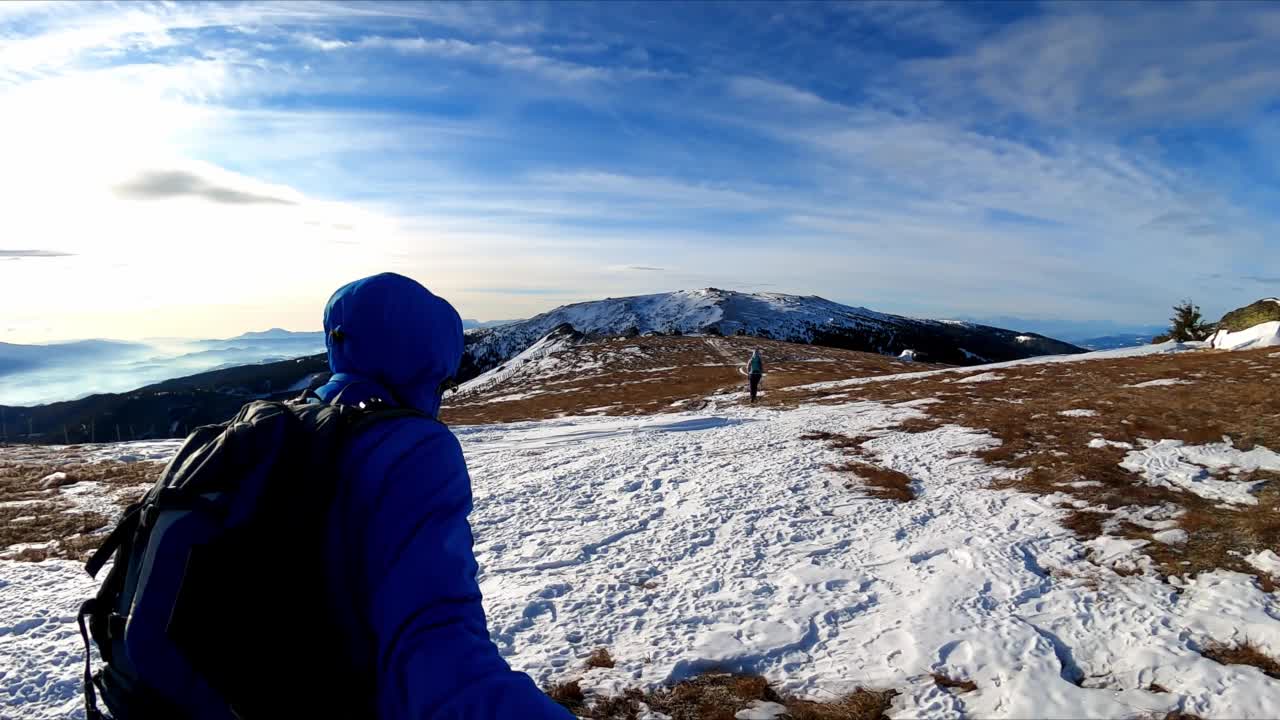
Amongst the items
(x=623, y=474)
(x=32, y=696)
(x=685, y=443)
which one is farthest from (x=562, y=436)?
(x=32, y=696)

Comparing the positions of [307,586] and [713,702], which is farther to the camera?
[713,702]

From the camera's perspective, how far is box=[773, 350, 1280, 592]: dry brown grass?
10.1 m

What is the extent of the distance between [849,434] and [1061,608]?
40.4ft

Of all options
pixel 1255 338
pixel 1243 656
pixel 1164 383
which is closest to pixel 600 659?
pixel 1243 656

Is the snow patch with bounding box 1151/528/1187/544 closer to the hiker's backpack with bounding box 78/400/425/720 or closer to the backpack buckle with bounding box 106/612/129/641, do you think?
the hiker's backpack with bounding box 78/400/425/720

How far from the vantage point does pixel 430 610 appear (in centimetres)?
168

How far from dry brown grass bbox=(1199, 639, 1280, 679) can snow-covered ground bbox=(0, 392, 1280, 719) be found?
0.50ft

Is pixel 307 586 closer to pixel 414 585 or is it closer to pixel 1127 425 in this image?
pixel 414 585

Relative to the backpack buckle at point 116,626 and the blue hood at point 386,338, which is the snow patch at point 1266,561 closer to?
the blue hood at point 386,338

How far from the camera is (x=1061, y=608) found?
8.36 meters

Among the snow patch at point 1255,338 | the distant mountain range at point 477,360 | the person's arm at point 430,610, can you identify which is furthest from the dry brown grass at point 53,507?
the distant mountain range at point 477,360

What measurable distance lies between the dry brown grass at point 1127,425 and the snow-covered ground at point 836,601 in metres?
0.78

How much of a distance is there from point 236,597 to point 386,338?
0.94 metres

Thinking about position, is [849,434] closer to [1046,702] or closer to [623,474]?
[623,474]
